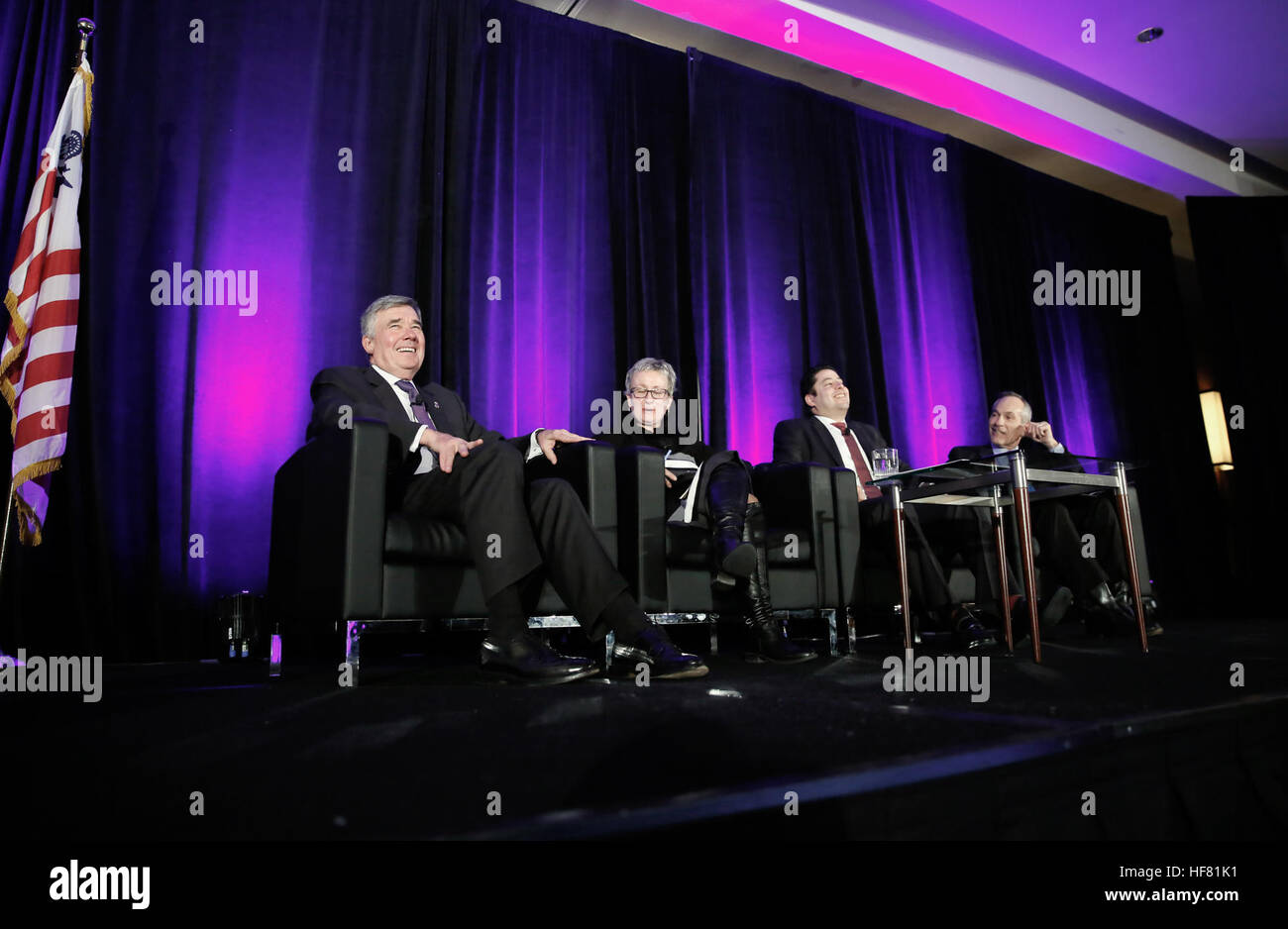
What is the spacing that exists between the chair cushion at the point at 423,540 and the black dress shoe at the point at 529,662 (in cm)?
32

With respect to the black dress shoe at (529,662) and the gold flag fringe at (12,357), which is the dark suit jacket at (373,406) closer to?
the black dress shoe at (529,662)

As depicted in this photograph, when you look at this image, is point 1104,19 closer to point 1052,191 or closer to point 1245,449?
point 1052,191

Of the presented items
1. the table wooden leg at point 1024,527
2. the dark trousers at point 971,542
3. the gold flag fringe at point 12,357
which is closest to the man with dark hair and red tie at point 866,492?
the dark trousers at point 971,542

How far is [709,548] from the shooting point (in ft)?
8.34

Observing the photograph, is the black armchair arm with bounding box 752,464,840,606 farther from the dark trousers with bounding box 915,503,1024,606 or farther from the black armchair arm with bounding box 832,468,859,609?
the dark trousers with bounding box 915,503,1024,606

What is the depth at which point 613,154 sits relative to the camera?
157 inches

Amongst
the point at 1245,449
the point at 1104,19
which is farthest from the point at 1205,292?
the point at 1104,19

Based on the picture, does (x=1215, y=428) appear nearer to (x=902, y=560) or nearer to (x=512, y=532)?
(x=902, y=560)

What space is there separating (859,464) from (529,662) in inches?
76.2

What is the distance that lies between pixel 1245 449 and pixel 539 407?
517 centimetres

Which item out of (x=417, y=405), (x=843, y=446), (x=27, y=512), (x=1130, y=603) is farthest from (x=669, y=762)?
(x=1130, y=603)

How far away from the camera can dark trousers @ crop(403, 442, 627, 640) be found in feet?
6.11

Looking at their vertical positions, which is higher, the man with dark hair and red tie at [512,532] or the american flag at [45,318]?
the american flag at [45,318]

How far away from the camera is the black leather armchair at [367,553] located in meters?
1.95
